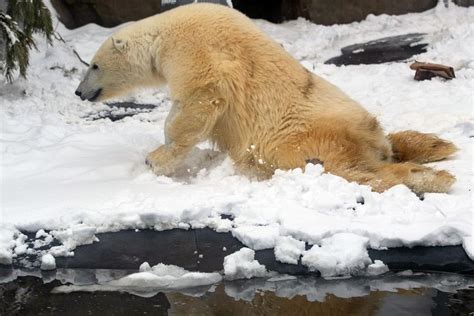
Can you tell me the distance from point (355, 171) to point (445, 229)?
2.87 ft

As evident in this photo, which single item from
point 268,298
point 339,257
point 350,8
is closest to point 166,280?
point 268,298

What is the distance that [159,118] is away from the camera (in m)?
6.98

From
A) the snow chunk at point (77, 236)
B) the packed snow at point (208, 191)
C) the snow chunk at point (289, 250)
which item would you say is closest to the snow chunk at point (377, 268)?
the packed snow at point (208, 191)

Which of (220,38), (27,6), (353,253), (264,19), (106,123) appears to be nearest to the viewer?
(353,253)

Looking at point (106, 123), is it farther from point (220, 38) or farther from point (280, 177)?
point (280, 177)

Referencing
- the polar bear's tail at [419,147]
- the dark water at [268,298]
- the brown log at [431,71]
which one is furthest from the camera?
the brown log at [431,71]

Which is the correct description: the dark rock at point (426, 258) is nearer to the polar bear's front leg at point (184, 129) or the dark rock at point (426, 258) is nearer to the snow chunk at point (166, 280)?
the snow chunk at point (166, 280)

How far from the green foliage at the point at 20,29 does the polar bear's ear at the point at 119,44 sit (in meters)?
2.42

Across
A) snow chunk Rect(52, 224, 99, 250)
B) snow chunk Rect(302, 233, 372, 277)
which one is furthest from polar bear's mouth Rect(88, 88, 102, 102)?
snow chunk Rect(302, 233, 372, 277)

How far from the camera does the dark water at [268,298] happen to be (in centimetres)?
317

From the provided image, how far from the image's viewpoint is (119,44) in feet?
17.2

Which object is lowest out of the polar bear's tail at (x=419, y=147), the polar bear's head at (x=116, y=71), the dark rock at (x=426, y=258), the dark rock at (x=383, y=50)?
the dark rock at (x=383, y=50)

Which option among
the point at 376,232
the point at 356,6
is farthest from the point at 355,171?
the point at 356,6

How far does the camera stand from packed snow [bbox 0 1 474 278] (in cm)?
361
